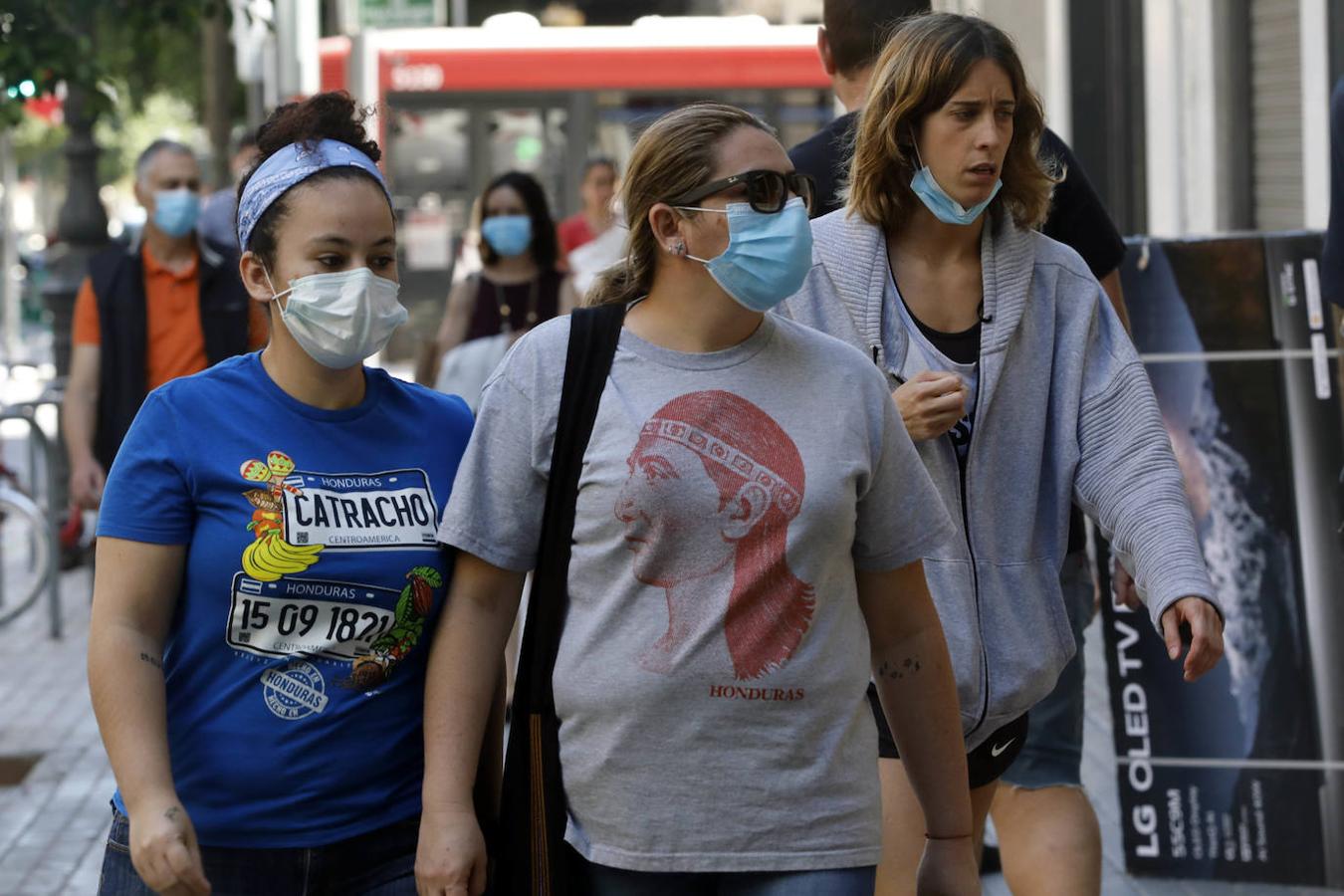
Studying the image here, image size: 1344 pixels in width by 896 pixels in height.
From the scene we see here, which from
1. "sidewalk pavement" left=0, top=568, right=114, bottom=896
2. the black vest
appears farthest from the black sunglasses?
the black vest

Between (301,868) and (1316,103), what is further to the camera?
(1316,103)

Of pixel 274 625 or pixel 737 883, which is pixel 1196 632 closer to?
pixel 737 883

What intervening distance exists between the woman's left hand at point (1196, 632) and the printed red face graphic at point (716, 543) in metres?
0.65

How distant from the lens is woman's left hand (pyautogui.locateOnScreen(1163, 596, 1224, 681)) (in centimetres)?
296

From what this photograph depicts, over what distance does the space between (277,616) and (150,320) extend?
5.00m

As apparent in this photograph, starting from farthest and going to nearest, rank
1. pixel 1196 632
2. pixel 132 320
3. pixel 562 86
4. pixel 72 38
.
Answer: pixel 562 86
pixel 72 38
pixel 132 320
pixel 1196 632

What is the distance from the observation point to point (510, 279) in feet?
24.9

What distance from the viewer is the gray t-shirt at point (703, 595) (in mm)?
2621

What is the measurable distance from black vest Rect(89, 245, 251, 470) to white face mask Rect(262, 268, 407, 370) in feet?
15.1

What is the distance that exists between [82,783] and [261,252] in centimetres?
454

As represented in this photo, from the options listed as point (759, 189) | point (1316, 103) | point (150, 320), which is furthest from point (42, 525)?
point (759, 189)

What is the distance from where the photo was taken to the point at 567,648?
106 inches

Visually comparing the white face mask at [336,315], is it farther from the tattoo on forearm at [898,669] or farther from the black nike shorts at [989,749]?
the black nike shorts at [989,749]

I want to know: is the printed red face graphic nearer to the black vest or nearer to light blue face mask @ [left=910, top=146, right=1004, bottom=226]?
light blue face mask @ [left=910, top=146, right=1004, bottom=226]
